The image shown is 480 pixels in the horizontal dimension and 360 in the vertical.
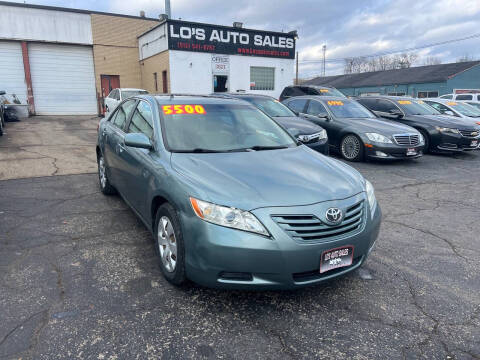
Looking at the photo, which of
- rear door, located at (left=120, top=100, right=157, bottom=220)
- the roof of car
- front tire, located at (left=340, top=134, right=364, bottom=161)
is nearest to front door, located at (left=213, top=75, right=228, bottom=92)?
front tire, located at (left=340, top=134, right=364, bottom=161)

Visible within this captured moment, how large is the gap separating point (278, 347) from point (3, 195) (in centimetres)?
521

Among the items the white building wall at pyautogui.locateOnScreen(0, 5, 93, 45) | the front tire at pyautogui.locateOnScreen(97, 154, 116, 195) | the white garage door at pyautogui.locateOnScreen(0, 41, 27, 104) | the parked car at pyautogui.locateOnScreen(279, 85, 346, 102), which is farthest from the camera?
the white garage door at pyautogui.locateOnScreen(0, 41, 27, 104)

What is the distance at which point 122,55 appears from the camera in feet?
73.6

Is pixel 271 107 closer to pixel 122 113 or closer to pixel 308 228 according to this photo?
pixel 122 113

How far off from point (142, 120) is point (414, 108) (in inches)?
370

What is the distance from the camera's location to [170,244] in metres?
2.82

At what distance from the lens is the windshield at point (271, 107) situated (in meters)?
8.63

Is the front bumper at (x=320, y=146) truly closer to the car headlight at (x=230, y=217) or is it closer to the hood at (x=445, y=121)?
the hood at (x=445, y=121)

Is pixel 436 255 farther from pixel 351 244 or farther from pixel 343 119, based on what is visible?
pixel 343 119

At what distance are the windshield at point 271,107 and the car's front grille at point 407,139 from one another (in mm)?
2563

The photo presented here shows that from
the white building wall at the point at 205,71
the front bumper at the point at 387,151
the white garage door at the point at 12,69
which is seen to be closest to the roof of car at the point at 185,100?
the front bumper at the point at 387,151

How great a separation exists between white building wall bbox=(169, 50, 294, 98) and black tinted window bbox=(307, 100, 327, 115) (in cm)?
1100

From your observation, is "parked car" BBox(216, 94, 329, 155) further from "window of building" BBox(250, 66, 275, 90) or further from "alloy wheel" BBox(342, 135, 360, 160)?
"window of building" BBox(250, 66, 275, 90)

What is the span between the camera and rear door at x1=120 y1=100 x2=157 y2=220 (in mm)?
3275
